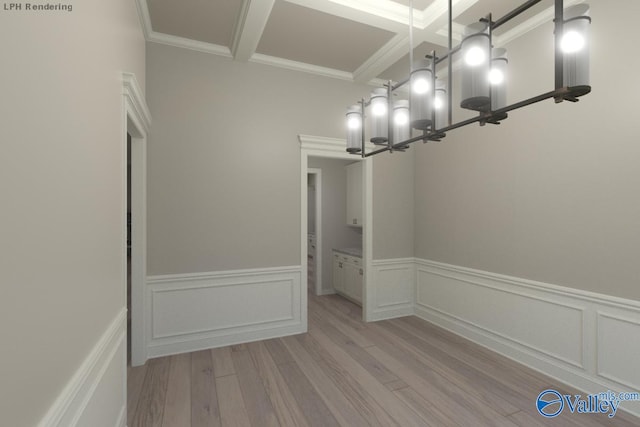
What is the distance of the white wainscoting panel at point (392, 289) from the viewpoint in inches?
158

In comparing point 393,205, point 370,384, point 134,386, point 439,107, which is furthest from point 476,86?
point 134,386

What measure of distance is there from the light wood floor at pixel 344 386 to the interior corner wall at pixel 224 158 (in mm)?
956

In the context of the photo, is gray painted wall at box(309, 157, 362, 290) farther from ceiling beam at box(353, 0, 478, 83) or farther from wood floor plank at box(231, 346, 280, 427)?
wood floor plank at box(231, 346, 280, 427)

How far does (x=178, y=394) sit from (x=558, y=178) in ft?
11.8

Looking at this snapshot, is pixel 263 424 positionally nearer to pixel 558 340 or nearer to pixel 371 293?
pixel 371 293

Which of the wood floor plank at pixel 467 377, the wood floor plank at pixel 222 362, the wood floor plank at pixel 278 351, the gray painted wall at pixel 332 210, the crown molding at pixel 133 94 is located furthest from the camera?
the gray painted wall at pixel 332 210

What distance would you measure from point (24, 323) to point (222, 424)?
1.71 metres

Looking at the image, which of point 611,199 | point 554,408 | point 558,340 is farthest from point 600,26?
point 554,408

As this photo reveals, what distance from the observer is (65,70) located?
3.42 feet

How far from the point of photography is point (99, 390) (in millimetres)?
1385

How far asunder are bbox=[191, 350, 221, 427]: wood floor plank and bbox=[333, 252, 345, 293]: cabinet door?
2.53 metres

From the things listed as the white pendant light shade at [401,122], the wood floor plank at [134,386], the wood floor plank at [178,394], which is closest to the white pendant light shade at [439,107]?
the white pendant light shade at [401,122]

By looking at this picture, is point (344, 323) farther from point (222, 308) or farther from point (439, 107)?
point (439, 107)

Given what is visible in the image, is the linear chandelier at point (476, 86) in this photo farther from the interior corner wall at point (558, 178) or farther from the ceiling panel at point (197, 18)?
the ceiling panel at point (197, 18)
